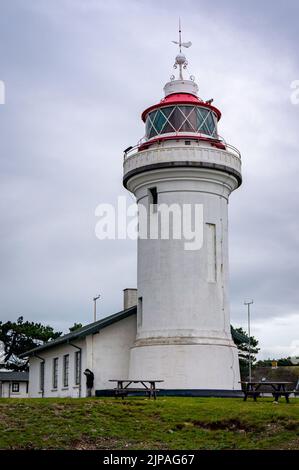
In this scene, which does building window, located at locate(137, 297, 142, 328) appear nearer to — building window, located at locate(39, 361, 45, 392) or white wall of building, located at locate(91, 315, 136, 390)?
white wall of building, located at locate(91, 315, 136, 390)

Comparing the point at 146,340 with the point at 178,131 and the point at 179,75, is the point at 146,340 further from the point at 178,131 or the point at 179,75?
the point at 179,75

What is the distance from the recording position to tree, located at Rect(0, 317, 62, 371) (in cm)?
7450

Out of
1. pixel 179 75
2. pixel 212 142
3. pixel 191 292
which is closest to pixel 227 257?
pixel 191 292

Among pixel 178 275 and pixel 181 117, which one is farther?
pixel 181 117

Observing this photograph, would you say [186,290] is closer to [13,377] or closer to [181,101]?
[181,101]

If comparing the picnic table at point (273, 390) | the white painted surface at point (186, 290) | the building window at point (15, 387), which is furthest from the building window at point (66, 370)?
the building window at point (15, 387)

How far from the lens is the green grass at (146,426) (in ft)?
60.4

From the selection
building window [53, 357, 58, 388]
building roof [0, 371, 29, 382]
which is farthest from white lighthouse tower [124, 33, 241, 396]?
building roof [0, 371, 29, 382]

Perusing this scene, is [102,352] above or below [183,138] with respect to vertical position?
below

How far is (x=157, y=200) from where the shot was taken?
31438mm

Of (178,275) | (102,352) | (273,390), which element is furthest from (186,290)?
(273,390)

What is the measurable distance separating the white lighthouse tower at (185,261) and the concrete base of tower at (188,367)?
0.04 meters

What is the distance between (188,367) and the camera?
2939cm

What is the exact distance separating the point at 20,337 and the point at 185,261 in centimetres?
4780
